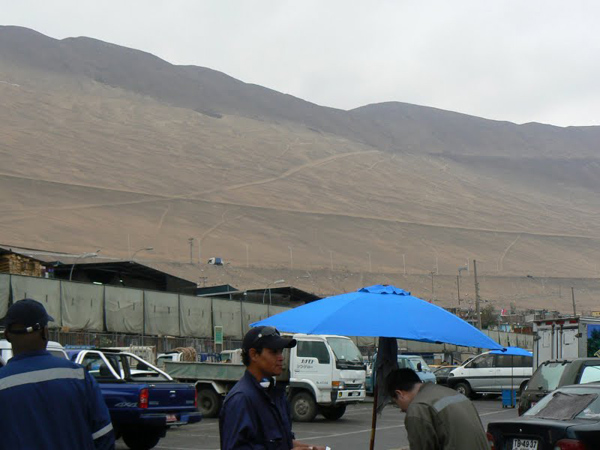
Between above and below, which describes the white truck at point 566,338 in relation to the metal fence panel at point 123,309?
below

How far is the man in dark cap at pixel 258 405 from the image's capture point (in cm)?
524

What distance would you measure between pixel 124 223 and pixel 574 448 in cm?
11024

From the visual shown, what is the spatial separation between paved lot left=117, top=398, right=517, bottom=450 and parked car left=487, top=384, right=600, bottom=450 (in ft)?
25.1

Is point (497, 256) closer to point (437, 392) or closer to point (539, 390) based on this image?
point (539, 390)

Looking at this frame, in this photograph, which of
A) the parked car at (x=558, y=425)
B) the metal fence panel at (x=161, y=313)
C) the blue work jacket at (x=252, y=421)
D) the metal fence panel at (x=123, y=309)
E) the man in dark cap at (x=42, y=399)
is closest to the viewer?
the man in dark cap at (x=42, y=399)

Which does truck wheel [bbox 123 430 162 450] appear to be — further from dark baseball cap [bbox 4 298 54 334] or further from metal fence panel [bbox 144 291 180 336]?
metal fence panel [bbox 144 291 180 336]

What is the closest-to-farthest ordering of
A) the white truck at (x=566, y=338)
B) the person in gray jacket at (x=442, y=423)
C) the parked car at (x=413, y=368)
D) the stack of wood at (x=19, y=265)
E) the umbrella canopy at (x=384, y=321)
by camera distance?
the person in gray jacket at (x=442, y=423)
the umbrella canopy at (x=384, y=321)
the white truck at (x=566, y=338)
the parked car at (x=413, y=368)
the stack of wood at (x=19, y=265)

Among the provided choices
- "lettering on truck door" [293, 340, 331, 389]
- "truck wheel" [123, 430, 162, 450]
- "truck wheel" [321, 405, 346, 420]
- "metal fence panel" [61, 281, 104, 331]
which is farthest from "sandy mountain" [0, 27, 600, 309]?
"truck wheel" [123, 430, 162, 450]

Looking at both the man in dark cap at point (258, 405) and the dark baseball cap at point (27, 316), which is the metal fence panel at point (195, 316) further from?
the dark baseball cap at point (27, 316)

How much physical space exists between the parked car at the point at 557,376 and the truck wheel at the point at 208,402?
33.1 ft

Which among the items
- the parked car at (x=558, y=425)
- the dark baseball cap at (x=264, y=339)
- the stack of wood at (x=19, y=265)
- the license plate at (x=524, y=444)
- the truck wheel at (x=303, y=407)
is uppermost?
the stack of wood at (x=19, y=265)

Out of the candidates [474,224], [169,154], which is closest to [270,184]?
[169,154]

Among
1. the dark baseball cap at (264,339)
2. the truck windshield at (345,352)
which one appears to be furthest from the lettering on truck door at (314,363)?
the dark baseball cap at (264,339)

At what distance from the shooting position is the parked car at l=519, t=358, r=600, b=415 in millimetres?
16000
